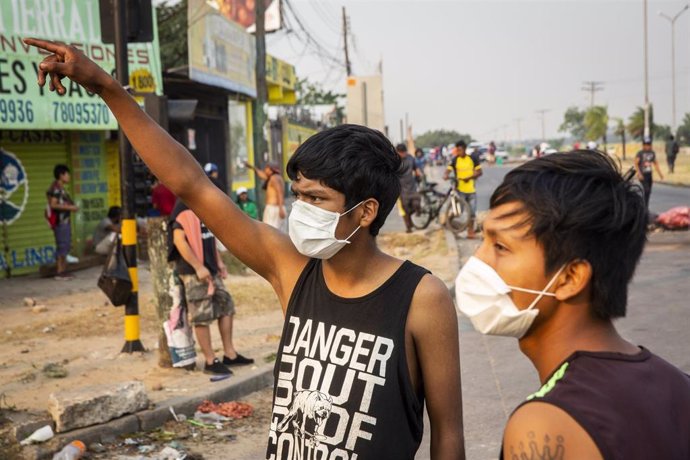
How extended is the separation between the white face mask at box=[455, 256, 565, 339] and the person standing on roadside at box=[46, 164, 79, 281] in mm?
12215

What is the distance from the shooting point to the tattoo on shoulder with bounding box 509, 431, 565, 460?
1547 mm

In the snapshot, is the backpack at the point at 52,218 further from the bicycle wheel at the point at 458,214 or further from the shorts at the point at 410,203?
the shorts at the point at 410,203

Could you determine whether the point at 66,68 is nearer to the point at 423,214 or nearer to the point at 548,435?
the point at 548,435

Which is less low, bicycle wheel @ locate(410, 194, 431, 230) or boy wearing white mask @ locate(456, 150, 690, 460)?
boy wearing white mask @ locate(456, 150, 690, 460)

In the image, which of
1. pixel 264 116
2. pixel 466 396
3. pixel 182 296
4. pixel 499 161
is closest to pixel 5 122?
pixel 182 296

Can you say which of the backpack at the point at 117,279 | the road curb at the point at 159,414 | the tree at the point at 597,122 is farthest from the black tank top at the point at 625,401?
the tree at the point at 597,122

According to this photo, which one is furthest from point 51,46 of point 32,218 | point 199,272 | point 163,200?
point 32,218

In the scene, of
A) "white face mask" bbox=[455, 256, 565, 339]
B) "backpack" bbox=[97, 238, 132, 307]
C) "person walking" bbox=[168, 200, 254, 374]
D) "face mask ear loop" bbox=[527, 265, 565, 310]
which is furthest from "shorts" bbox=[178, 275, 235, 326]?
"face mask ear loop" bbox=[527, 265, 565, 310]

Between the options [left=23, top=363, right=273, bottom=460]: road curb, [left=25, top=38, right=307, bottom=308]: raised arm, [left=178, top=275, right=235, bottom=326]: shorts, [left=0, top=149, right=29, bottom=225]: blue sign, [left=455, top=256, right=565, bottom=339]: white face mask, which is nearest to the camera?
[left=455, top=256, right=565, bottom=339]: white face mask

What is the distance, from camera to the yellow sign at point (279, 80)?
2704 centimetres

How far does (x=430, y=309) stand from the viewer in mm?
2600

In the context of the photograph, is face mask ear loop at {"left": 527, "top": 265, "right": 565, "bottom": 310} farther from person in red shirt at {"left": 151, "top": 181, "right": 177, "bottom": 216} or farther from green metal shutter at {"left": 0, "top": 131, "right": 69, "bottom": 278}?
green metal shutter at {"left": 0, "top": 131, "right": 69, "bottom": 278}

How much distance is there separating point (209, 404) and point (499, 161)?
7041 centimetres

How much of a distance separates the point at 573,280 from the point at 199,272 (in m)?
5.86
